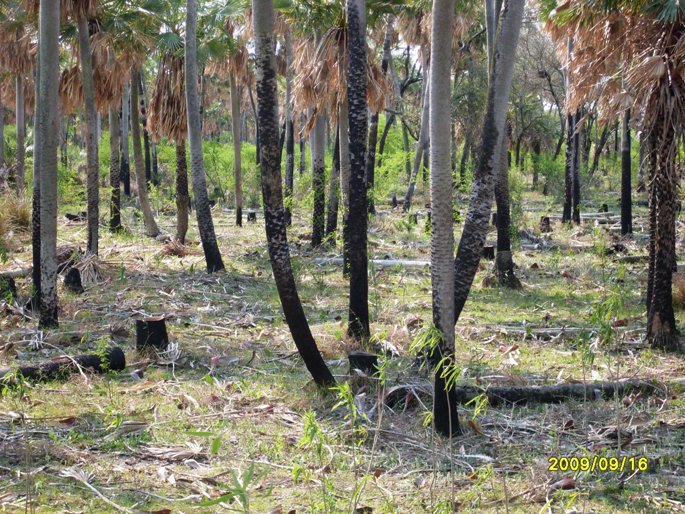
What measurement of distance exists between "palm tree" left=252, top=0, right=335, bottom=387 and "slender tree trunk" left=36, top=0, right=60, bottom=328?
4.06 metres

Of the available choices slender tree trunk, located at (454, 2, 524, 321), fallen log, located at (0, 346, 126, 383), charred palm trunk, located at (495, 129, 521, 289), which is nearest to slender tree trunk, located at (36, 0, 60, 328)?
fallen log, located at (0, 346, 126, 383)

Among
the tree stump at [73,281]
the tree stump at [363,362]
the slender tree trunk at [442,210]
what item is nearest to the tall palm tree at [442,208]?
the slender tree trunk at [442,210]

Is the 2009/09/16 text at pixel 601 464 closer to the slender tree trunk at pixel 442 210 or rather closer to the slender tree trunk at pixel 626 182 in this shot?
→ the slender tree trunk at pixel 442 210

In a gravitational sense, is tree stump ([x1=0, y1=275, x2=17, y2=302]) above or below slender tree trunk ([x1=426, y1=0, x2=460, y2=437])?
below

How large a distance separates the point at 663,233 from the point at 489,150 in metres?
3.47

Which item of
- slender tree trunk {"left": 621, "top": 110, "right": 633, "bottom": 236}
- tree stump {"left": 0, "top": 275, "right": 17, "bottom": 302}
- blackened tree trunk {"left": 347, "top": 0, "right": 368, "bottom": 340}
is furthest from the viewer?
slender tree trunk {"left": 621, "top": 110, "right": 633, "bottom": 236}

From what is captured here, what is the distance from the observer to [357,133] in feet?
30.5

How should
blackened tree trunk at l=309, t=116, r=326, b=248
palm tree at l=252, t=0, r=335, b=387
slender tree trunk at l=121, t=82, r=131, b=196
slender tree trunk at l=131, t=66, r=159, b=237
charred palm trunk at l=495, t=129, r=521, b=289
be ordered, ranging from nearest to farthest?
palm tree at l=252, t=0, r=335, b=387
charred palm trunk at l=495, t=129, r=521, b=289
blackened tree trunk at l=309, t=116, r=326, b=248
slender tree trunk at l=131, t=66, r=159, b=237
slender tree trunk at l=121, t=82, r=131, b=196

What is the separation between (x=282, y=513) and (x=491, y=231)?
19.6 metres

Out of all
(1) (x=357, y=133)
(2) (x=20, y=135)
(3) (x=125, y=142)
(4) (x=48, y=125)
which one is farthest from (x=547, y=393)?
(3) (x=125, y=142)

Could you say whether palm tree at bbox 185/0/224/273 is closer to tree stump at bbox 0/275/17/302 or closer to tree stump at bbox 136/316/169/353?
tree stump at bbox 0/275/17/302

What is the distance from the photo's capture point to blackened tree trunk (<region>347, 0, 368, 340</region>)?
29.7ft

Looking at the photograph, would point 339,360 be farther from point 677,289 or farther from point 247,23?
point 247,23

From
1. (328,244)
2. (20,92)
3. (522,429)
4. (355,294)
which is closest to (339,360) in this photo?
(355,294)
